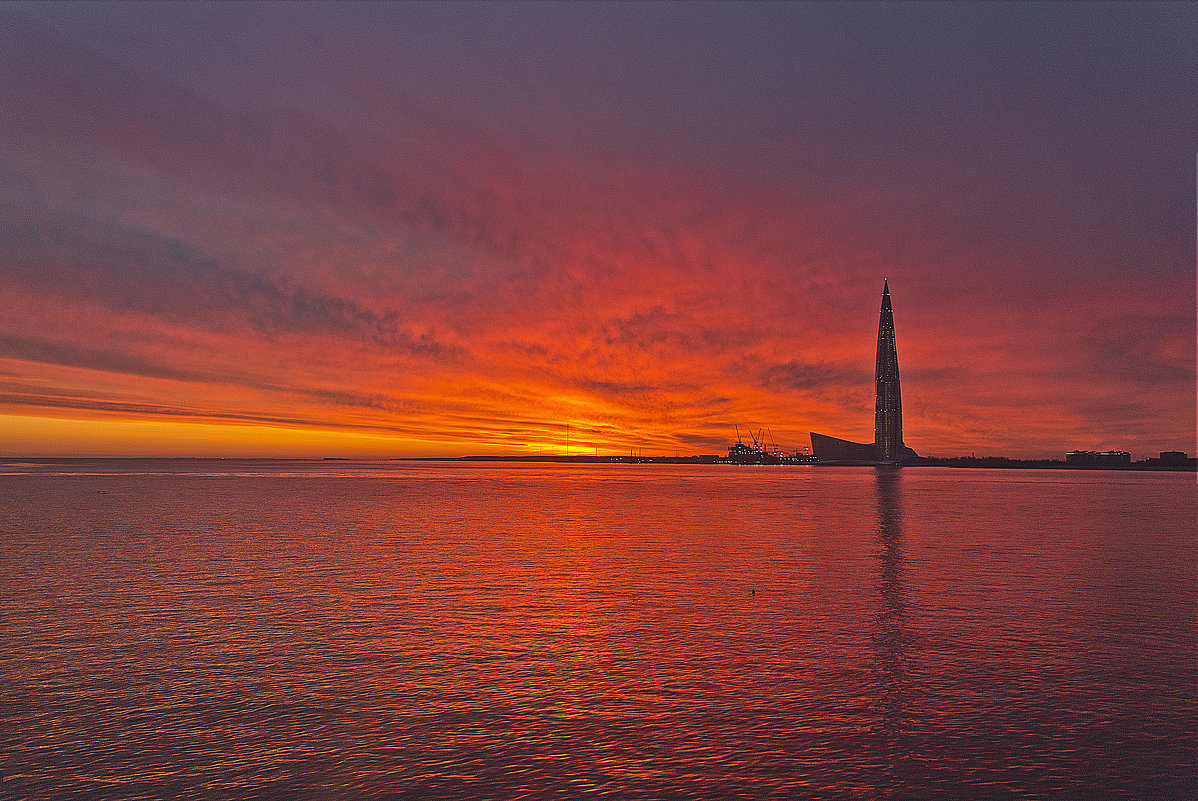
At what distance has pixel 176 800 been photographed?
13023mm

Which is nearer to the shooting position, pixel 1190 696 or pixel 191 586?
pixel 1190 696

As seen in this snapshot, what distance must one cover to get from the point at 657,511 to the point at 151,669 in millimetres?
72273

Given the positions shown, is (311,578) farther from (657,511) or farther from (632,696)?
(657,511)

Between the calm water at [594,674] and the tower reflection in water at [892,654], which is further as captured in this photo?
the tower reflection in water at [892,654]

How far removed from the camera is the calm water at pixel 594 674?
563 inches

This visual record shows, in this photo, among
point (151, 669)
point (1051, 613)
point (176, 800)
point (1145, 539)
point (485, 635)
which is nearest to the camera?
point (176, 800)

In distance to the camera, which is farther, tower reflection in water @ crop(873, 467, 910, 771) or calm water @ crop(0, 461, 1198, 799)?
tower reflection in water @ crop(873, 467, 910, 771)

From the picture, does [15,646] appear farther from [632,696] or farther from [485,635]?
[632,696]

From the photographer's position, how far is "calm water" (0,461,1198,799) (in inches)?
563

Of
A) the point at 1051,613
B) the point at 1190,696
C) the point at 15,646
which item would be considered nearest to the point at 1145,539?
the point at 1051,613

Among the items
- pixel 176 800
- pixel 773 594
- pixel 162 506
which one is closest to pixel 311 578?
pixel 773 594

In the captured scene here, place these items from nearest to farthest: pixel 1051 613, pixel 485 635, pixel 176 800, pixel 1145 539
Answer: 1. pixel 176 800
2. pixel 485 635
3. pixel 1051 613
4. pixel 1145 539

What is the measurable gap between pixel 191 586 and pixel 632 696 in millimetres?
24826

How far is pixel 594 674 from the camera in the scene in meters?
Answer: 20.8
